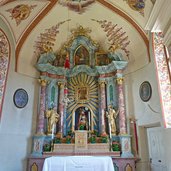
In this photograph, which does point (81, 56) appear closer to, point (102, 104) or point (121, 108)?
point (102, 104)

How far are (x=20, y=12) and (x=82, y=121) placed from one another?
5.32 meters

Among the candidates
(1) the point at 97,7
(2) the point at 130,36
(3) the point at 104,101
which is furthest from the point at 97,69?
(1) the point at 97,7

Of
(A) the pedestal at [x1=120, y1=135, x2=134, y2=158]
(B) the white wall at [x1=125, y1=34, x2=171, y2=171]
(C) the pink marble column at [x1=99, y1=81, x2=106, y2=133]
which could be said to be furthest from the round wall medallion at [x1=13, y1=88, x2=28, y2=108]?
(B) the white wall at [x1=125, y1=34, x2=171, y2=171]

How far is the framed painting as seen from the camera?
7.53 m

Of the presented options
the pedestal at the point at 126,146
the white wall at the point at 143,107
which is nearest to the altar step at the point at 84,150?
the pedestal at the point at 126,146

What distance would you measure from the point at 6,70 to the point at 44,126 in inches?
113

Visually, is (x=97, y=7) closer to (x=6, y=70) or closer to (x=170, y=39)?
(x=6, y=70)

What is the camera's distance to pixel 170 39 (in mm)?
3570

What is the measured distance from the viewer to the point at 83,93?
9.02 metres

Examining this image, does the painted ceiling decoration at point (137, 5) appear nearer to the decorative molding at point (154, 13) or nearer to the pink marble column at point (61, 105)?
the decorative molding at point (154, 13)

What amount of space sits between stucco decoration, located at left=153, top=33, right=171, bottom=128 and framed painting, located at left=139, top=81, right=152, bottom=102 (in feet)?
2.58

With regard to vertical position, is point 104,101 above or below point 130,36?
below

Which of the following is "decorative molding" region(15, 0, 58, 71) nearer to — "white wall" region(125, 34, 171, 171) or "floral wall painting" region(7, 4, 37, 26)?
"floral wall painting" region(7, 4, 37, 26)

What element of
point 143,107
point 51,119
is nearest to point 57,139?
point 51,119
